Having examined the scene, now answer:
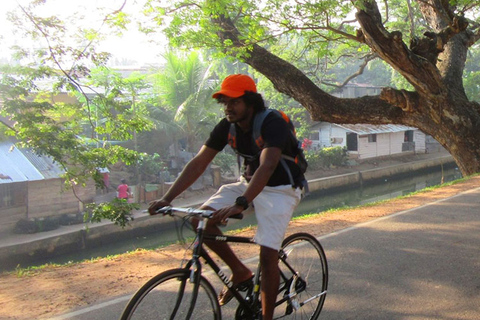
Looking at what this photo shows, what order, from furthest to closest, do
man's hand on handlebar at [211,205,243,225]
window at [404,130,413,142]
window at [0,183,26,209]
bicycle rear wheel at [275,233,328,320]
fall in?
window at [404,130,413,142]
window at [0,183,26,209]
bicycle rear wheel at [275,233,328,320]
man's hand on handlebar at [211,205,243,225]

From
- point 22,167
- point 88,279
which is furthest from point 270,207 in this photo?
point 22,167

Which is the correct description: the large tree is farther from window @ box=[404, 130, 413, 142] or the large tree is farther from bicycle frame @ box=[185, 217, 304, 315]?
window @ box=[404, 130, 413, 142]

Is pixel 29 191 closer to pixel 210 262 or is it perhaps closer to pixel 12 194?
pixel 12 194

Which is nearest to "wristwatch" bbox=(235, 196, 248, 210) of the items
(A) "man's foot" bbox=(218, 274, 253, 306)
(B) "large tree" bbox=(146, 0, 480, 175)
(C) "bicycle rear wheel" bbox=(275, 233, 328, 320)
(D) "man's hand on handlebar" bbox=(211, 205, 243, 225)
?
(D) "man's hand on handlebar" bbox=(211, 205, 243, 225)

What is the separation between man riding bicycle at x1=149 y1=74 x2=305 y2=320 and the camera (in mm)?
2617

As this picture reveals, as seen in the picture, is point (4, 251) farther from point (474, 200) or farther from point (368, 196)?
point (368, 196)

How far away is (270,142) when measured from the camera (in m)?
2.61

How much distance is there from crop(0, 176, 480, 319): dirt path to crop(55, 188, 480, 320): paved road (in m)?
0.53

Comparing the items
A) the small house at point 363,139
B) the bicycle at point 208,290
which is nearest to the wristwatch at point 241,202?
the bicycle at point 208,290

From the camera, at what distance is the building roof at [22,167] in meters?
15.9

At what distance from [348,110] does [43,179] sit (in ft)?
38.8

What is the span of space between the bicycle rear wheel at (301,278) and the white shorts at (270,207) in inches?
17.9

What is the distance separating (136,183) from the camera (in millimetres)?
21719

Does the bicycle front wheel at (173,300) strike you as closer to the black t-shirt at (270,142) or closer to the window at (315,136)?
the black t-shirt at (270,142)
